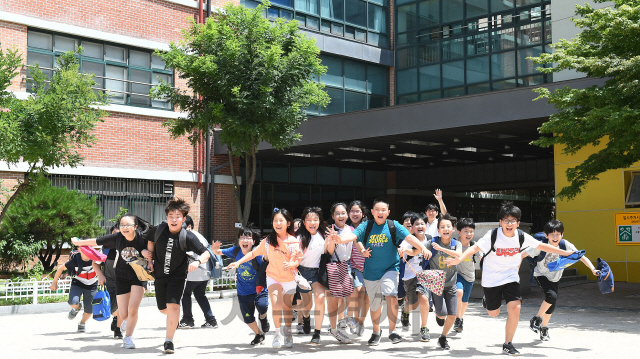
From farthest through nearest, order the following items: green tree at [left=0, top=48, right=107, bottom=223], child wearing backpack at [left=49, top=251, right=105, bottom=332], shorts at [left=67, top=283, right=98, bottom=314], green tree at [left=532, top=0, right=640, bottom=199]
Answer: green tree at [left=0, top=48, right=107, bottom=223], green tree at [left=532, top=0, right=640, bottom=199], child wearing backpack at [left=49, top=251, right=105, bottom=332], shorts at [left=67, top=283, right=98, bottom=314]

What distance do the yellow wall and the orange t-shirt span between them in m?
12.3

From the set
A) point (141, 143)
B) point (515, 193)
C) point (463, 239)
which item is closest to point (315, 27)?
point (141, 143)

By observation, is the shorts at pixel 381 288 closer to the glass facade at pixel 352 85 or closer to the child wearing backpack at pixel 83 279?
the child wearing backpack at pixel 83 279

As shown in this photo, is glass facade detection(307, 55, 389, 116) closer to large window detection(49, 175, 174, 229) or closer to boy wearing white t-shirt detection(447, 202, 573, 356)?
large window detection(49, 175, 174, 229)

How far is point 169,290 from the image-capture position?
8133mm

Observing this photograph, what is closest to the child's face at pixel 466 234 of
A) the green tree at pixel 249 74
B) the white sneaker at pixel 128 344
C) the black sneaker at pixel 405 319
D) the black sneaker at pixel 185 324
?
the black sneaker at pixel 405 319

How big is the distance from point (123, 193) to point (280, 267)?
48.7 ft

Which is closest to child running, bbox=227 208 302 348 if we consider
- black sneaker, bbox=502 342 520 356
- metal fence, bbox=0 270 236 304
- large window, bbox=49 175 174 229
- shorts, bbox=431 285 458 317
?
shorts, bbox=431 285 458 317

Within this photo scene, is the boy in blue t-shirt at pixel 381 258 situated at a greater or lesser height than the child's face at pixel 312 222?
lesser

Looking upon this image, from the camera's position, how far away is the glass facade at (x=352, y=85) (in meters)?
27.0

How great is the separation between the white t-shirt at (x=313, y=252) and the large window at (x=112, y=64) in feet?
44.7

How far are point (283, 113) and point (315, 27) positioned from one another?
928 cm

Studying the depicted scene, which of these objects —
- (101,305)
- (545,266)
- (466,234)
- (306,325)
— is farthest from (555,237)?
(101,305)

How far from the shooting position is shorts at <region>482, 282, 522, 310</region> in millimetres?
8003
